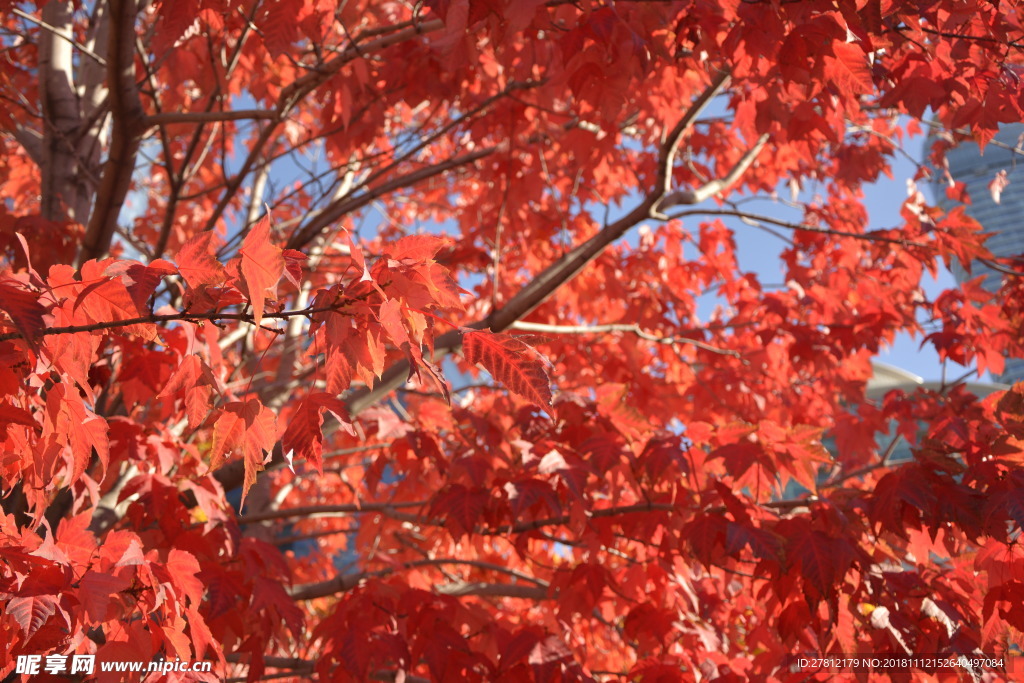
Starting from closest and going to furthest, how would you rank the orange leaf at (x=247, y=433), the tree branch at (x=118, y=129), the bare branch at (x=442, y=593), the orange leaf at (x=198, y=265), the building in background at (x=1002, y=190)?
the orange leaf at (x=198, y=265)
the orange leaf at (x=247, y=433)
the tree branch at (x=118, y=129)
the bare branch at (x=442, y=593)
the building in background at (x=1002, y=190)

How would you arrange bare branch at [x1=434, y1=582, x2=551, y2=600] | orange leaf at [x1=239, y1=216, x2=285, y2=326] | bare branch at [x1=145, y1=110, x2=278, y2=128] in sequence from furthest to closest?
bare branch at [x1=434, y1=582, x2=551, y2=600]
bare branch at [x1=145, y1=110, x2=278, y2=128]
orange leaf at [x1=239, y1=216, x2=285, y2=326]

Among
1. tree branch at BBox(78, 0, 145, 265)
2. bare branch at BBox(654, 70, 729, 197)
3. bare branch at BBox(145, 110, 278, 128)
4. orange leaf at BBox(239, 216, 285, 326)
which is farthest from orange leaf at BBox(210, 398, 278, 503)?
bare branch at BBox(654, 70, 729, 197)

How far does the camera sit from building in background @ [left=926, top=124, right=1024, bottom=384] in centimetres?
383

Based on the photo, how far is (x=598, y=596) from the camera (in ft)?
8.32

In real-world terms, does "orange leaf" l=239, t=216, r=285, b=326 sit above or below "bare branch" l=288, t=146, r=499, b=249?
below

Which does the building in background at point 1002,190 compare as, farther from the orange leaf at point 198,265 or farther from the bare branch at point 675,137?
the orange leaf at point 198,265

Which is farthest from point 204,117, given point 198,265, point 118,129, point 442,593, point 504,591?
point 504,591

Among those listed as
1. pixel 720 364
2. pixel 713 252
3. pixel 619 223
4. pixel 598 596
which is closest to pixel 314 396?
pixel 598 596

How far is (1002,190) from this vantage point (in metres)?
3.92

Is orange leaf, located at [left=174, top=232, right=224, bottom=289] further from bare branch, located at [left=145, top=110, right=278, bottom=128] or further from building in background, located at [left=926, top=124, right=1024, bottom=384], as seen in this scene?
building in background, located at [left=926, top=124, right=1024, bottom=384]

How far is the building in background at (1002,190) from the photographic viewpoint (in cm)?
383

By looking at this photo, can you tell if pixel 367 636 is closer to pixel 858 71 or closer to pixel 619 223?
pixel 619 223

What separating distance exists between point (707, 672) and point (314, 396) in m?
1.70

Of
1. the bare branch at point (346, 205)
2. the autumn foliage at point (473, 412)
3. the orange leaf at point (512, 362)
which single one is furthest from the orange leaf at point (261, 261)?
the bare branch at point (346, 205)
